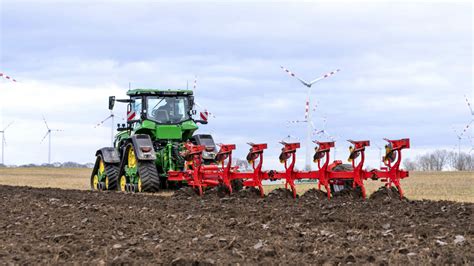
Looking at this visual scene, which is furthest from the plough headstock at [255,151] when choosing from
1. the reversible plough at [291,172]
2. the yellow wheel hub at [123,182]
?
the yellow wheel hub at [123,182]

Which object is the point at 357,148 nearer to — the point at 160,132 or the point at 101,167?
the point at 160,132

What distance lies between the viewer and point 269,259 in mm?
7117

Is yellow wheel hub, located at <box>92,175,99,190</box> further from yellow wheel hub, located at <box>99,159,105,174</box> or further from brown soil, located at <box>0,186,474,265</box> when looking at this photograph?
brown soil, located at <box>0,186,474,265</box>

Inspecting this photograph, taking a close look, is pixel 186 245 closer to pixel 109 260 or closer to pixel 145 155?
pixel 109 260

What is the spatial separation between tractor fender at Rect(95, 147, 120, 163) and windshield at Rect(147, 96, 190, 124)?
1923mm

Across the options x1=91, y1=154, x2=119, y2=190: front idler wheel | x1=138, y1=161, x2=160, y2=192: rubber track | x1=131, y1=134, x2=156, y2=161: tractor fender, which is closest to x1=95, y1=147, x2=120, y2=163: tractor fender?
x1=91, y1=154, x2=119, y2=190: front idler wheel

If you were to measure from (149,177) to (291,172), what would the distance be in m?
4.90

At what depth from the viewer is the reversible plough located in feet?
45.3

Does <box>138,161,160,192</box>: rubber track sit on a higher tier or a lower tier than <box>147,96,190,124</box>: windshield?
lower

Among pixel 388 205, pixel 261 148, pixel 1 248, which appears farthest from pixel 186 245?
pixel 261 148

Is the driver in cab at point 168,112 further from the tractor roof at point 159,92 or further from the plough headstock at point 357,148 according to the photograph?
the plough headstock at point 357,148

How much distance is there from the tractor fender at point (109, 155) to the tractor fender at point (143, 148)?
214 cm

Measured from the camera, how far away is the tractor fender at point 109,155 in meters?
20.9

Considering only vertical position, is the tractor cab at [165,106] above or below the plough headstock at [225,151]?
above
